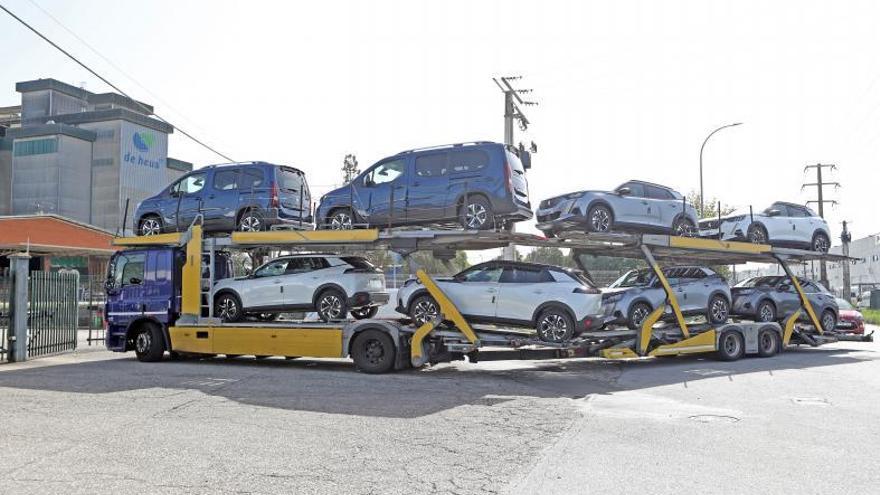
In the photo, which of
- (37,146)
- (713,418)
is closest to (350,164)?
(37,146)

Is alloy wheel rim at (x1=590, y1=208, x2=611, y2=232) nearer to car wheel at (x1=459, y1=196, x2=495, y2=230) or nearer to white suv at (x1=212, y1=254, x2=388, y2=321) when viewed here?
car wheel at (x1=459, y1=196, x2=495, y2=230)

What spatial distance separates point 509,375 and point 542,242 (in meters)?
2.51

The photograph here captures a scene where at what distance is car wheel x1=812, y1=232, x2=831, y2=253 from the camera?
16984 millimetres

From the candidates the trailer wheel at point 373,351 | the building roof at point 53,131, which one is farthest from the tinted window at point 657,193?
the building roof at point 53,131

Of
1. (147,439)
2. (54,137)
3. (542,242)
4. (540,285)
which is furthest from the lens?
(54,137)

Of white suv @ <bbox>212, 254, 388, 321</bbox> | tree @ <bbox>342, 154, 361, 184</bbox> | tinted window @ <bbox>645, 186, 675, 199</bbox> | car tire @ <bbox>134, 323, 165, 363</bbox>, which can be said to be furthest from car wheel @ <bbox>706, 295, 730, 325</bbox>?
tree @ <bbox>342, 154, 361, 184</bbox>

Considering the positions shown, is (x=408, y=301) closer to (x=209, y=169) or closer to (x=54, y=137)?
(x=209, y=169)

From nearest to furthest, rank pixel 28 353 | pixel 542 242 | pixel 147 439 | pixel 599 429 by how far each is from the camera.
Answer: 1. pixel 147 439
2. pixel 599 429
3. pixel 542 242
4. pixel 28 353

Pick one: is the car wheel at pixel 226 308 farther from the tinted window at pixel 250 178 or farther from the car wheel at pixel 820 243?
the car wheel at pixel 820 243

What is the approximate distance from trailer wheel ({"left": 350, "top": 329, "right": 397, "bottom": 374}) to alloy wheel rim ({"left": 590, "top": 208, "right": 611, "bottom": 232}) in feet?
14.6

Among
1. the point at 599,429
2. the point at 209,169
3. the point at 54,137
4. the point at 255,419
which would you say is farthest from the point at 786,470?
the point at 54,137

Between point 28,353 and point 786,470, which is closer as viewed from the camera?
point 786,470

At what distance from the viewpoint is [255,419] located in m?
8.34

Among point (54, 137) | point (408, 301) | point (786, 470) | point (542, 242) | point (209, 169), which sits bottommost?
point (786, 470)
